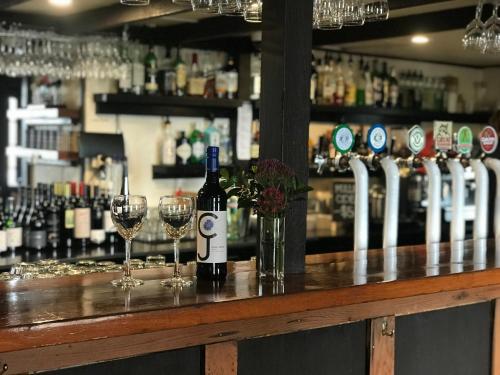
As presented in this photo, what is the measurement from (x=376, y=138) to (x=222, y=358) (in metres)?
1.74

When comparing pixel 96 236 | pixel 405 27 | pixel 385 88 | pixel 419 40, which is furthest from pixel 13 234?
pixel 385 88

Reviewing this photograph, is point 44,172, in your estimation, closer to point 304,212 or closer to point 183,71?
point 183,71

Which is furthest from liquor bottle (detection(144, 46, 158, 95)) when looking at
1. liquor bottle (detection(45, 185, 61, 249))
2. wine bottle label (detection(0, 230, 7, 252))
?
wine bottle label (detection(0, 230, 7, 252))

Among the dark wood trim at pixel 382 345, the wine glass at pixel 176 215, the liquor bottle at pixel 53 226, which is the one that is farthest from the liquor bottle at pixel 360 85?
the wine glass at pixel 176 215

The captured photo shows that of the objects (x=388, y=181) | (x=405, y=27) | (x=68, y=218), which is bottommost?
(x=68, y=218)

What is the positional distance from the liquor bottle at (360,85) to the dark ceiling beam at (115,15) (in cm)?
260

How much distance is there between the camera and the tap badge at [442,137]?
3.95 m

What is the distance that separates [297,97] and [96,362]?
1161mm

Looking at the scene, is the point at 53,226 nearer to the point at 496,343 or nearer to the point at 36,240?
the point at 36,240

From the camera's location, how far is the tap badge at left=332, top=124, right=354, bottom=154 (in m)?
3.41

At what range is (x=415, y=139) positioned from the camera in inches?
151

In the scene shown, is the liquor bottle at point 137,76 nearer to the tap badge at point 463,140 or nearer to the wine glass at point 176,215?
the tap badge at point 463,140

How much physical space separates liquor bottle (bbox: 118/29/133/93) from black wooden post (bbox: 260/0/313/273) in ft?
10.1

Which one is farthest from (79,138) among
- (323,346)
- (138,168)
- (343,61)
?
(323,346)
